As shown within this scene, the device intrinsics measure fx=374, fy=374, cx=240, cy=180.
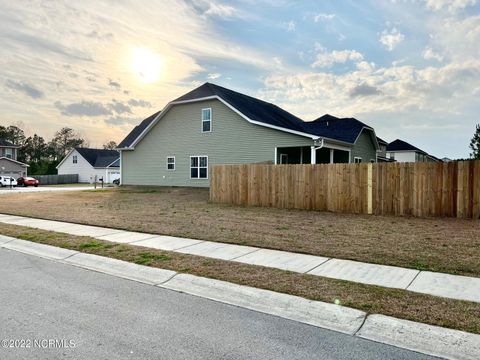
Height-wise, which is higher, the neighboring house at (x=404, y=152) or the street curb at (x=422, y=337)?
the neighboring house at (x=404, y=152)

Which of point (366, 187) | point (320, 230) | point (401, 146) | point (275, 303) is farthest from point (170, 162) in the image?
point (401, 146)

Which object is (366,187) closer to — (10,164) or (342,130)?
(342,130)

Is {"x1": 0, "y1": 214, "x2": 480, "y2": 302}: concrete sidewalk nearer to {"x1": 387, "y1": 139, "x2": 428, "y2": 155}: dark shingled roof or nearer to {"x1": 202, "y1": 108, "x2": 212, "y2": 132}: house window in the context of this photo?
{"x1": 202, "y1": 108, "x2": 212, "y2": 132}: house window

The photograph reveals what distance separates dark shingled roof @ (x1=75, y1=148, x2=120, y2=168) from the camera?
5549 centimetres

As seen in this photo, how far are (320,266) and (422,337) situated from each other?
8.79 ft

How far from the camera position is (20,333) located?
3873 mm

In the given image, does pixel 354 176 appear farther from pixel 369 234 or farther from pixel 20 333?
pixel 20 333

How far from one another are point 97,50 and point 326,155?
16.5m

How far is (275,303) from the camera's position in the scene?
4.76 metres

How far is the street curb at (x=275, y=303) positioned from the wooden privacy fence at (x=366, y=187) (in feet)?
29.6

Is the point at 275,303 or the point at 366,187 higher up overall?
the point at 366,187

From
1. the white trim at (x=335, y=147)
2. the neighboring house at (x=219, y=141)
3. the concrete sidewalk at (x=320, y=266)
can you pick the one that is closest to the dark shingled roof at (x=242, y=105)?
the neighboring house at (x=219, y=141)

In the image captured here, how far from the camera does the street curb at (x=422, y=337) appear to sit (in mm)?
3475

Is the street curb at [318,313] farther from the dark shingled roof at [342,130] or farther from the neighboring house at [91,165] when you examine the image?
the neighboring house at [91,165]
